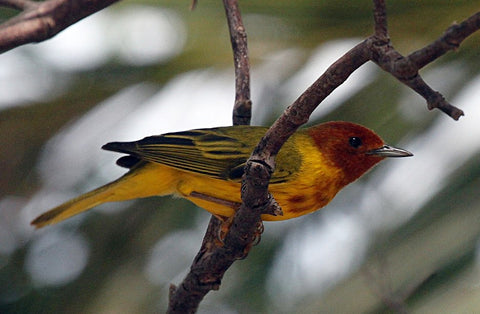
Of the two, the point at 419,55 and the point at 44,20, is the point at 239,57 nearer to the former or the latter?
the point at 44,20

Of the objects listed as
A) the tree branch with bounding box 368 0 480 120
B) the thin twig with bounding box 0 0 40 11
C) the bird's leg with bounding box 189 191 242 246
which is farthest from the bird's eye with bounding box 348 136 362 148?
the tree branch with bounding box 368 0 480 120

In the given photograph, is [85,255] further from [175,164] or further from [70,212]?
[175,164]

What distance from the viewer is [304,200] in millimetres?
3596

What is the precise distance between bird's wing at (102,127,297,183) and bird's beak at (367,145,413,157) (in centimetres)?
60

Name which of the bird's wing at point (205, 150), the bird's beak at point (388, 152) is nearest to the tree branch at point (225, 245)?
the bird's wing at point (205, 150)

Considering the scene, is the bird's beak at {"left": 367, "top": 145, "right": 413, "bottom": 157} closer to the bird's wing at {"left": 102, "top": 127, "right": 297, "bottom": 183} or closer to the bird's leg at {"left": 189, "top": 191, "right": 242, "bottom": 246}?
the bird's wing at {"left": 102, "top": 127, "right": 297, "bottom": 183}

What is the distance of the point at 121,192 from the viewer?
12.7 ft

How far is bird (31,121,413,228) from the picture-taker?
358 centimetres

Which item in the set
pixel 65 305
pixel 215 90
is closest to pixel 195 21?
pixel 215 90

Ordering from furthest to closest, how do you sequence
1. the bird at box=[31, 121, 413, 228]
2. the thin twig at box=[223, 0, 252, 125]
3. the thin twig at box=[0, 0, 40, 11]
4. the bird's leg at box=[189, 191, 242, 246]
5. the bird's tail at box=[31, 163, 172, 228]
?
the bird's tail at box=[31, 163, 172, 228]
the thin twig at box=[223, 0, 252, 125]
the bird at box=[31, 121, 413, 228]
the bird's leg at box=[189, 191, 242, 246]
the thin twig at box=[0, 0, 40, 11]

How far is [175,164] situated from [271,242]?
44.1 inches

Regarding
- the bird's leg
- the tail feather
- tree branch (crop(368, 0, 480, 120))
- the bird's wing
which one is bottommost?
the tail feather

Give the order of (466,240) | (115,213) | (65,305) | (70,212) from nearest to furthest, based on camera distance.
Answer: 1. (466,240)
2. (70,212)
3. (65,305)
4. (115,213)

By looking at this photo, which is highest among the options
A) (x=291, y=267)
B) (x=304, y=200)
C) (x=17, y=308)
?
(x=304, y=200)
